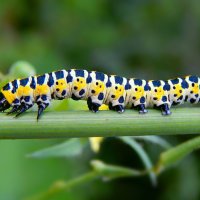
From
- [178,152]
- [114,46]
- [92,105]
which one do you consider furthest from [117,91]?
[114,46]

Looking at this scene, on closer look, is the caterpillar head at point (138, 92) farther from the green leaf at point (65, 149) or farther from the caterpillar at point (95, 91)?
the green leaf at point (65, 149)

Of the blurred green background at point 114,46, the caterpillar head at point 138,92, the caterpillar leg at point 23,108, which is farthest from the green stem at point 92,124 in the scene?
the blurred green background at point 114,46

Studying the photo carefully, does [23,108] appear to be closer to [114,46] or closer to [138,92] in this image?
[138,92]

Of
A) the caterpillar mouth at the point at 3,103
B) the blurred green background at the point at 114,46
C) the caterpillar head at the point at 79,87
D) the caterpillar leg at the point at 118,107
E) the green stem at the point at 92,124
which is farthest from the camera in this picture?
the blurred green background at the point at 114,46

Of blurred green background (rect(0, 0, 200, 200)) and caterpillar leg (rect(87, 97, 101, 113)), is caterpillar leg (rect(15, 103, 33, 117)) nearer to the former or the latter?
caterpillar leg (rect(87, 97, 101, 113))

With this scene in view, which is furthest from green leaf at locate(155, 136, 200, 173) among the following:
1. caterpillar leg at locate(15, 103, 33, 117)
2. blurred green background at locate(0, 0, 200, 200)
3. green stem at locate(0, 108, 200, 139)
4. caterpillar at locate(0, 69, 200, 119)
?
blurred green background at locate(0, 0, 200, 200)

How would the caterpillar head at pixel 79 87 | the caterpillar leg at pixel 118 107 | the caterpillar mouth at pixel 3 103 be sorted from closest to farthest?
1. the caterpillar leg at pixel 118 107
2. the caterpillar mouth at pixel 3 103
3. the caterpillar head at pixel 79 87

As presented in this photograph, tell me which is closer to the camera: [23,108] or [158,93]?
[23,108]
